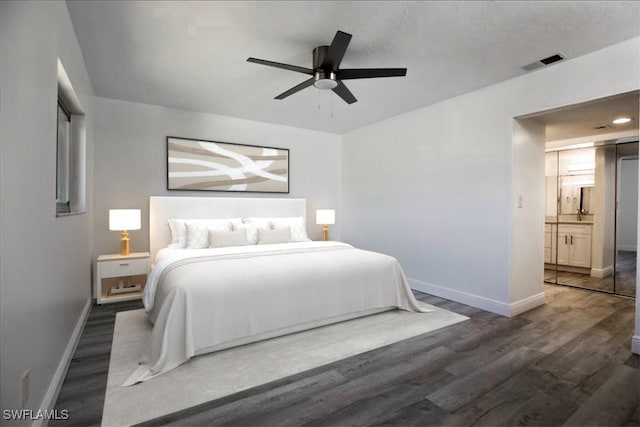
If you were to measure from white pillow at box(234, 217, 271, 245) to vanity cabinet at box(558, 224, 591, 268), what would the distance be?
5.05 metres

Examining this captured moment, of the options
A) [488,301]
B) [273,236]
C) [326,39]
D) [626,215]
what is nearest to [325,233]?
[273,236]

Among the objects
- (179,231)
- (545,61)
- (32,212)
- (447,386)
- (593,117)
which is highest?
(545,61)

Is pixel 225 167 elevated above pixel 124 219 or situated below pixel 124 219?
above

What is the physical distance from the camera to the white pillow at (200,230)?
386 centimetres

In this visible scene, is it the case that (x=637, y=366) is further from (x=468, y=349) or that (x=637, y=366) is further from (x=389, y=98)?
(x=389, y=98)

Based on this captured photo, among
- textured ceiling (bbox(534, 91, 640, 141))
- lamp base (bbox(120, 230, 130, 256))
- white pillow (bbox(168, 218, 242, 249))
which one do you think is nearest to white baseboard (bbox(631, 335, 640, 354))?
textured ceiling (bbox(534, 91, 640, 141))

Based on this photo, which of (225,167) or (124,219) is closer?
(124,219)

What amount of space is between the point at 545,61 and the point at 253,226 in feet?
12.3

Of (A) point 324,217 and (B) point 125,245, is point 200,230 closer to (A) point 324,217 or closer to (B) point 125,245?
(B) point 125,245

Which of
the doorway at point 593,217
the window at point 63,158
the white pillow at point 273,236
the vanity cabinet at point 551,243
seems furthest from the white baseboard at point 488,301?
the window at point 63,158

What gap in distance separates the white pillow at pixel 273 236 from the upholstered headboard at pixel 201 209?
0.69m

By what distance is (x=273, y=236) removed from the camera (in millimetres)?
4254

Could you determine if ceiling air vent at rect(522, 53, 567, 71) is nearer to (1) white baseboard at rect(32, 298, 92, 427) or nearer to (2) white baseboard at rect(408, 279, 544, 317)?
(2) white baseboard at rect(408, 279, 544, 317)

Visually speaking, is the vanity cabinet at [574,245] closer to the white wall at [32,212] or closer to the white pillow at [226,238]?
the white pillow at [226,238]
